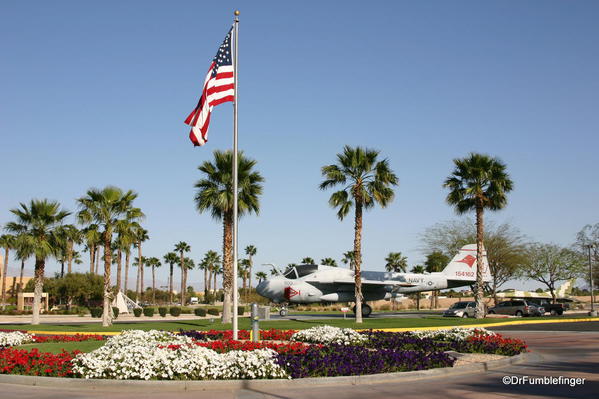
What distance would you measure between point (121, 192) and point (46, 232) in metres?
6.76

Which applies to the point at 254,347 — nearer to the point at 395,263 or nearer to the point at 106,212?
the point at 106,212

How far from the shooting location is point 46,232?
3531 centimetres

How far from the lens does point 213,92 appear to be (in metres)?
18.4

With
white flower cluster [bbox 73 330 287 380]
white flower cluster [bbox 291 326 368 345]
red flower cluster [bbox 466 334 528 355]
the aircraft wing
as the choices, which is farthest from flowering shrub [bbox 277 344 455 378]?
the aircraft wing

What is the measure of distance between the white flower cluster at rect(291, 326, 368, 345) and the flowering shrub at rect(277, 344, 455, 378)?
157 inches

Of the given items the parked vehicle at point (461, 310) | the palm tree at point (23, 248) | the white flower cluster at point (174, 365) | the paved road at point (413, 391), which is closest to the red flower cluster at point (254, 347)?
the white flower cluster at point (174, 365)

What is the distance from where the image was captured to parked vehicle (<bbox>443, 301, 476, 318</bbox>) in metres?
45.3

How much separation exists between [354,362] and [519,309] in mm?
41584

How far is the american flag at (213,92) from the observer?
18094mm

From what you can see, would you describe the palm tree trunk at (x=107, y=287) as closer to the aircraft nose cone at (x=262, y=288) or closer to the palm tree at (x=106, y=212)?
the palm tree at (x=106, y=212)

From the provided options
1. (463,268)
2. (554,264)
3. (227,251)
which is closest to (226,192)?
(227,251)

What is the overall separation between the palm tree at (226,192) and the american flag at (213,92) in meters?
14.2

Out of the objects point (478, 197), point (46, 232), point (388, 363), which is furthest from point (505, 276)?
point (388, 363)

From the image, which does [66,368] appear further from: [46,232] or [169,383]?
[46,232]
